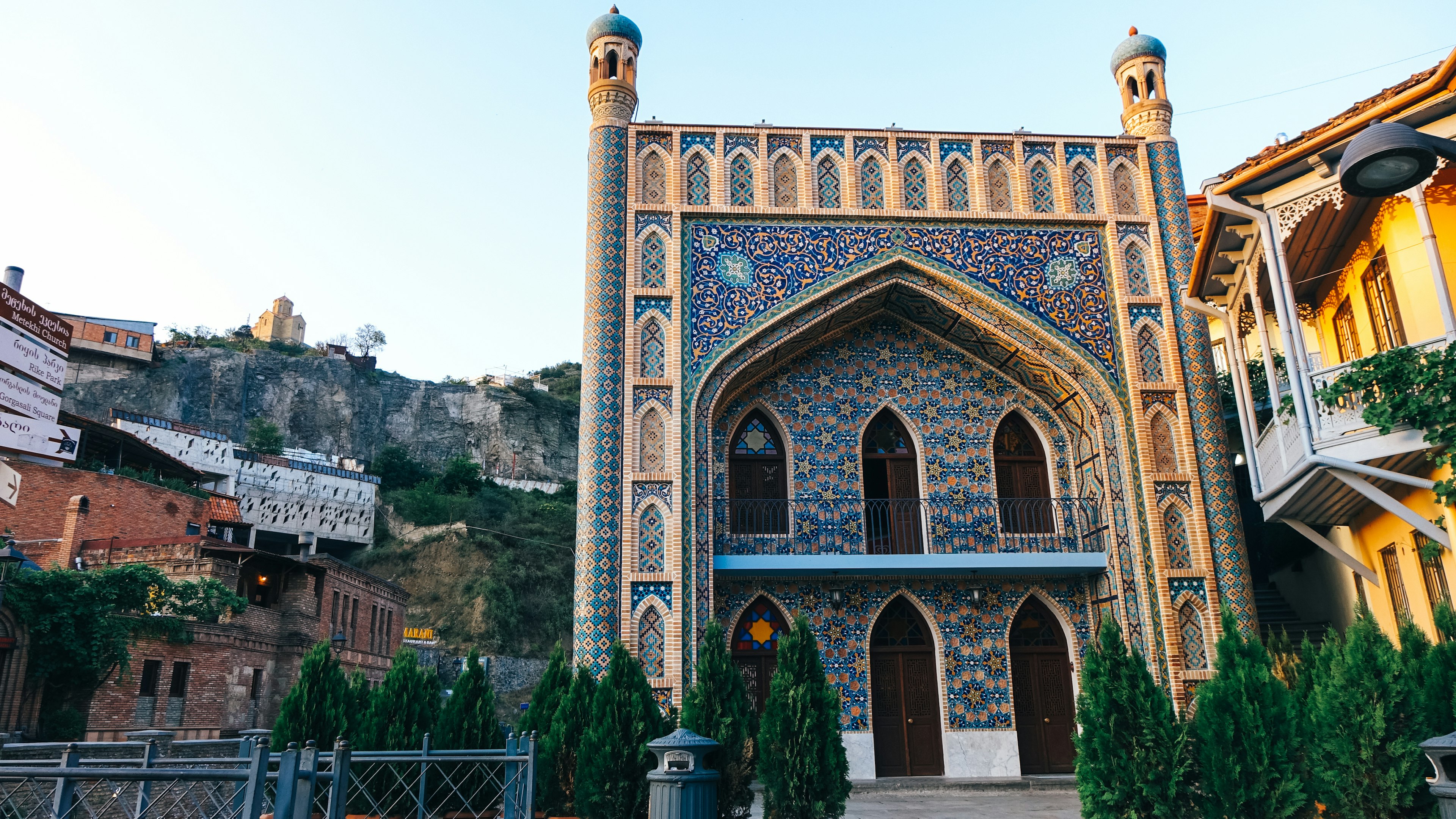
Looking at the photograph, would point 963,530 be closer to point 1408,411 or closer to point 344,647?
point 1408,411

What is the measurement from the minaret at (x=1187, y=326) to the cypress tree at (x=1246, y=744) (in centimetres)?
323

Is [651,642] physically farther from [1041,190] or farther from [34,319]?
[34,319]

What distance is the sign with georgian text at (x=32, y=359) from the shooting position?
1545cm

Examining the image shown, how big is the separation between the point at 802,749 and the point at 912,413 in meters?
5.95

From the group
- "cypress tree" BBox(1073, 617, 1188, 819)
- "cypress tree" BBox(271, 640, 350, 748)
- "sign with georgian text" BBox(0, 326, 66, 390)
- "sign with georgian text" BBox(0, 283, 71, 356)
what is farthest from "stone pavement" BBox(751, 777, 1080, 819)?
"sign with georgian text" BBox(0, 283, 71, 356)

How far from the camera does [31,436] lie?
15.8 metres

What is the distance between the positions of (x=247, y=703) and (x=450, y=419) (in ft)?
122

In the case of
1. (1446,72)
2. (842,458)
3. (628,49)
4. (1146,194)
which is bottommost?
(842,458)

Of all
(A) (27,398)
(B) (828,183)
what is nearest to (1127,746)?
(B) (828,183)

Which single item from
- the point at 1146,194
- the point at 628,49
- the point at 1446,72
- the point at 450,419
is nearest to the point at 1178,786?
the point at 1446,72

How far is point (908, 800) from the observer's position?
11.1m

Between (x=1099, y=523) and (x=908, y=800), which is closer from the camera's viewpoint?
(x=908, y=800)

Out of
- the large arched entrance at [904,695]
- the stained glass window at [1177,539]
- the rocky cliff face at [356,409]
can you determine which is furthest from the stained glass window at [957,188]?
the rocky cliff face at [356,409]

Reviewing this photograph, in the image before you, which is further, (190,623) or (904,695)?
(190,623)
